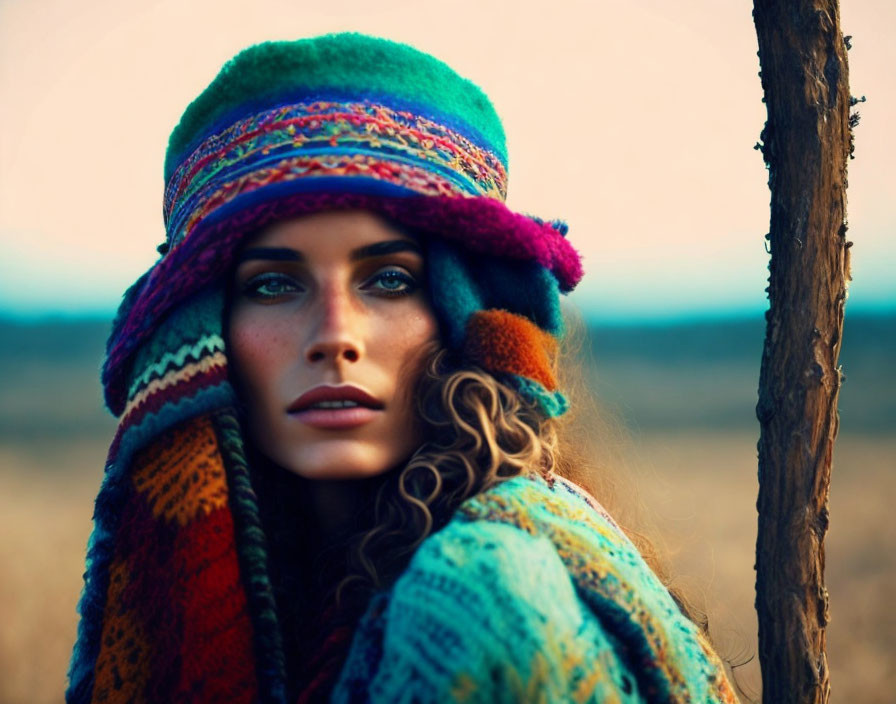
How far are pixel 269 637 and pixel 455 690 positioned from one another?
1.68 ft

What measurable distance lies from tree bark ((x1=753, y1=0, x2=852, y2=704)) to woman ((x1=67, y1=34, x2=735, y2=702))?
23 cm

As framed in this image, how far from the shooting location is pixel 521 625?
4.08 ft

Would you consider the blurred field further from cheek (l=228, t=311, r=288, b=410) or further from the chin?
cheek (l=228, t=311, r=288, b=410)

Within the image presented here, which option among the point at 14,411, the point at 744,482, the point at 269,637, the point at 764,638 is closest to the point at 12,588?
the point at 269,637

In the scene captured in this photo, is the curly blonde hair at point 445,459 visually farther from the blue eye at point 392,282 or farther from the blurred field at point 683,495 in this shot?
the blurred field at point 683,495

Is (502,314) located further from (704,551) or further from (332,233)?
(704,551)

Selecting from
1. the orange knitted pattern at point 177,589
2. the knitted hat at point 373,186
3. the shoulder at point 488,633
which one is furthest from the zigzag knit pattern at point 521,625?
the knitted hat at point 373,186

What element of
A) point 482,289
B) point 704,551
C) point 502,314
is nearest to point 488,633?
point 502,314

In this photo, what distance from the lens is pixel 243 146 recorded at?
1825 mm

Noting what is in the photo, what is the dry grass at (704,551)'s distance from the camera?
2658 mm

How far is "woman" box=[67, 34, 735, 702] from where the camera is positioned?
1.60 m

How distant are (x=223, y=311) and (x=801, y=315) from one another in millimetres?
1244

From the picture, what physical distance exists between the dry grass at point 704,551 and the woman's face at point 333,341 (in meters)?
0.86

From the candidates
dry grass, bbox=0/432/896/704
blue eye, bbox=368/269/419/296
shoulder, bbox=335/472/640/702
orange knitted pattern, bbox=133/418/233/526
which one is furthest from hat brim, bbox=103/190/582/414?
dry grass, bbox=0/432/896/704
